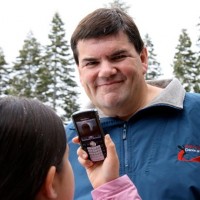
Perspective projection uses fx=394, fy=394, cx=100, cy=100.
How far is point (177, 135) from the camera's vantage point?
10.7ft

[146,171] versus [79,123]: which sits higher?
[79,123]

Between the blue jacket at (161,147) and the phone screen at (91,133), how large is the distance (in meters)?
0.31

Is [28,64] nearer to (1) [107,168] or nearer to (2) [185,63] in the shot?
(2) [185,63]

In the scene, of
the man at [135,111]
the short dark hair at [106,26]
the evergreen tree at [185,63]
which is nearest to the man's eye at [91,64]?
the man at [135,111]

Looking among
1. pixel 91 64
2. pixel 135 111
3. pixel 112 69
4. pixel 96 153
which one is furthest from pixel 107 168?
pixel 91 64

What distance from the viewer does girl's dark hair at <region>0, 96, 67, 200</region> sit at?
1.91 m

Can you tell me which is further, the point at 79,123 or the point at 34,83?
the point at 34,83

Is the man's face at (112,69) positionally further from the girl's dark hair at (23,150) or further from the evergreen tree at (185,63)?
the evergreen tree at (185,63)

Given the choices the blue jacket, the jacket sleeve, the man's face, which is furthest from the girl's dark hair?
the man's face

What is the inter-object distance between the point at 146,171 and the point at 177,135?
1.31ft

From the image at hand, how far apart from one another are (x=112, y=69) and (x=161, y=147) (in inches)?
32.3

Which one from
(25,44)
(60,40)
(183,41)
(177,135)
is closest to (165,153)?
(177,135)

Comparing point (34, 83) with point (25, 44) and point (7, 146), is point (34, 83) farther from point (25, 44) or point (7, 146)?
point (7, 146)

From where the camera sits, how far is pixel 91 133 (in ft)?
10.2
